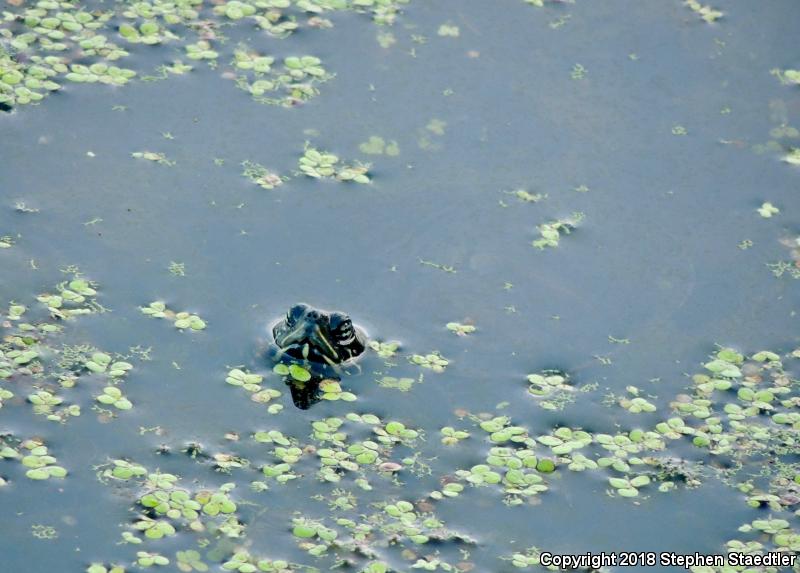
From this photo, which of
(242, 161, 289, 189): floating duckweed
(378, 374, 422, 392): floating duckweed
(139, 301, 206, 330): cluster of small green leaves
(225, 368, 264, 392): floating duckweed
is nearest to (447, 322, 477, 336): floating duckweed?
(378, 374, 422, 392): floating duckweed

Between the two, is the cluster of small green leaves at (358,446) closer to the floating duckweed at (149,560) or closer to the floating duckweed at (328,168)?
the floating duckweed at (149,560)

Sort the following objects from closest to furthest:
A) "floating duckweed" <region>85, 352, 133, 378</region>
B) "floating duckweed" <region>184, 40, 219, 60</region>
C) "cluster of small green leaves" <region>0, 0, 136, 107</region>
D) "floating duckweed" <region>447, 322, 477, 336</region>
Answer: "floating duckweed" <region>85, 352, 133, 378</region>
"floating duckweed" <region>447, 322, 477, 336</region>
"cluster of small green leaves" <region>0, 0, 136, 107</region>
"floating duckweed" <region>184, 40, 219, 60</region>

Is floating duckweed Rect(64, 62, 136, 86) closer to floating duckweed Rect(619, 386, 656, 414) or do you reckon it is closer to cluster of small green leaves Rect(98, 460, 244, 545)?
cluster of small green leaves Rect(98, 460, 244, 545)

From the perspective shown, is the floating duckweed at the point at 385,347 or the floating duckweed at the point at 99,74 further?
the floating duckweed at the point at 99,74

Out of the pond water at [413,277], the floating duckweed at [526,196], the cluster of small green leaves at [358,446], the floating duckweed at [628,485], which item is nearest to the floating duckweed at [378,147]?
the pond water at [413,277]

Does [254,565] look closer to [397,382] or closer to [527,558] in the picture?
[527,558]

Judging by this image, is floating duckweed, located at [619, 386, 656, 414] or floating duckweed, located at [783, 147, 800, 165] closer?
floating duckweed, located at [619, 386, 656, 414]

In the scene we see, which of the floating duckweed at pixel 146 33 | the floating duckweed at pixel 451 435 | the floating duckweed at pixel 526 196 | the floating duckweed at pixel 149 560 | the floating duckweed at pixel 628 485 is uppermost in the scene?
the floating duckweed at pixel 146 33
